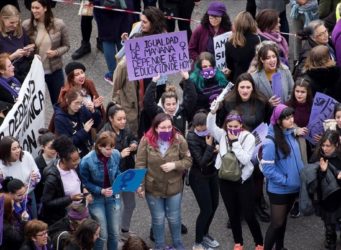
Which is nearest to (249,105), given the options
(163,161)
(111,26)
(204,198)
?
(204,198)

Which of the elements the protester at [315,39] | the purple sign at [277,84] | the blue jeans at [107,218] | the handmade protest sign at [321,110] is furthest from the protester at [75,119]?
the protester at [315,39]

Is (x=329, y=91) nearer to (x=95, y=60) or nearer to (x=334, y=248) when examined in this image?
(x=334, y=248)

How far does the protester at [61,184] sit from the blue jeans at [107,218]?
314mm

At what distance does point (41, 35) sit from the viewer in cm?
1068

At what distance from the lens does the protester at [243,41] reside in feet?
33.8

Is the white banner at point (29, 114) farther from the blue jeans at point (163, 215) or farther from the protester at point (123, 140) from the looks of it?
the blue jeans at point (163, 215)

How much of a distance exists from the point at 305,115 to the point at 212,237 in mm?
1564

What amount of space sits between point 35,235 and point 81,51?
19.3ft

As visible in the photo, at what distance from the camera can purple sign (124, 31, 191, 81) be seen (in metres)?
9.74

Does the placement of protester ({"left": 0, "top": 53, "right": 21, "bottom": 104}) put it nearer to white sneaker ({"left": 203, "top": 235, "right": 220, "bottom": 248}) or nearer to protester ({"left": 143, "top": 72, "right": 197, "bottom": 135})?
protester ({"left": 143, "top": 72, "right": 197, "bottom": 135})

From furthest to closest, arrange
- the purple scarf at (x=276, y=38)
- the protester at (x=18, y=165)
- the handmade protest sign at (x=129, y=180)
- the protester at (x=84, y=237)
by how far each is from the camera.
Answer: the purple scarf at (x=276, y=38), the handmade protest sign at (x=129, y=180), the protester at (x=18, y=165), the protester at (x=84, y=237)

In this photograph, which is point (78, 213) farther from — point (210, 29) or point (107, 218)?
point (210, 29)

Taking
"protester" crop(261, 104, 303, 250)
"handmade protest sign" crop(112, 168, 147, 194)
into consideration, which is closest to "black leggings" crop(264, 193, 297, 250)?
"protester" crop(261, 104, 303, 250)

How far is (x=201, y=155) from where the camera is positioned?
28.8 ft
